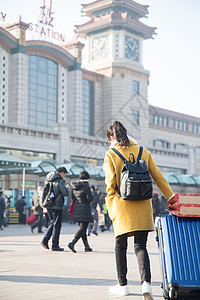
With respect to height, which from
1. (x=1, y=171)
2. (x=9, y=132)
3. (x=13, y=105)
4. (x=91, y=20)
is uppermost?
(x=91, y=20)

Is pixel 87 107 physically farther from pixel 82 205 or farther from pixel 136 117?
pixel 82 205

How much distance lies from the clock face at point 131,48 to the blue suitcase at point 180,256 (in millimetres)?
65842

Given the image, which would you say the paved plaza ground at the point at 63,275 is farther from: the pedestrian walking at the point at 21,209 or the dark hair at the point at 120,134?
the pedestrian walking at the point at 21,209

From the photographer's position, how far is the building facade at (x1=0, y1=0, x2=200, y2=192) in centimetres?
4494

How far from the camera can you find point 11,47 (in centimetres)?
5238

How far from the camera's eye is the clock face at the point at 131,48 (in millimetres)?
69250

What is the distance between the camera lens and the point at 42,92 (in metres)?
56.0

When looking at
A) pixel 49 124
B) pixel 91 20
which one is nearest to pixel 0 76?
pixel 49 124

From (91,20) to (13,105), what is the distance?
981 inches

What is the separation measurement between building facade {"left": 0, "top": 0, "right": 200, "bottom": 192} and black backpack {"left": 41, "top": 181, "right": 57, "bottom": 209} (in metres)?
29.5

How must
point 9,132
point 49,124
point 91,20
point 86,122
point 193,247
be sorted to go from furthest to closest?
1. point 91,20
2. point 86,122
3. point 49,124
4. point 9,132
5. point 193,247

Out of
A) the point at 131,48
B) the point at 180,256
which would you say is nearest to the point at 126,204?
the point at 180,256

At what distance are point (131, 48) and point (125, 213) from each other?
6643cm

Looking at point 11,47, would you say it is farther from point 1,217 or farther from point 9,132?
point 1,217
